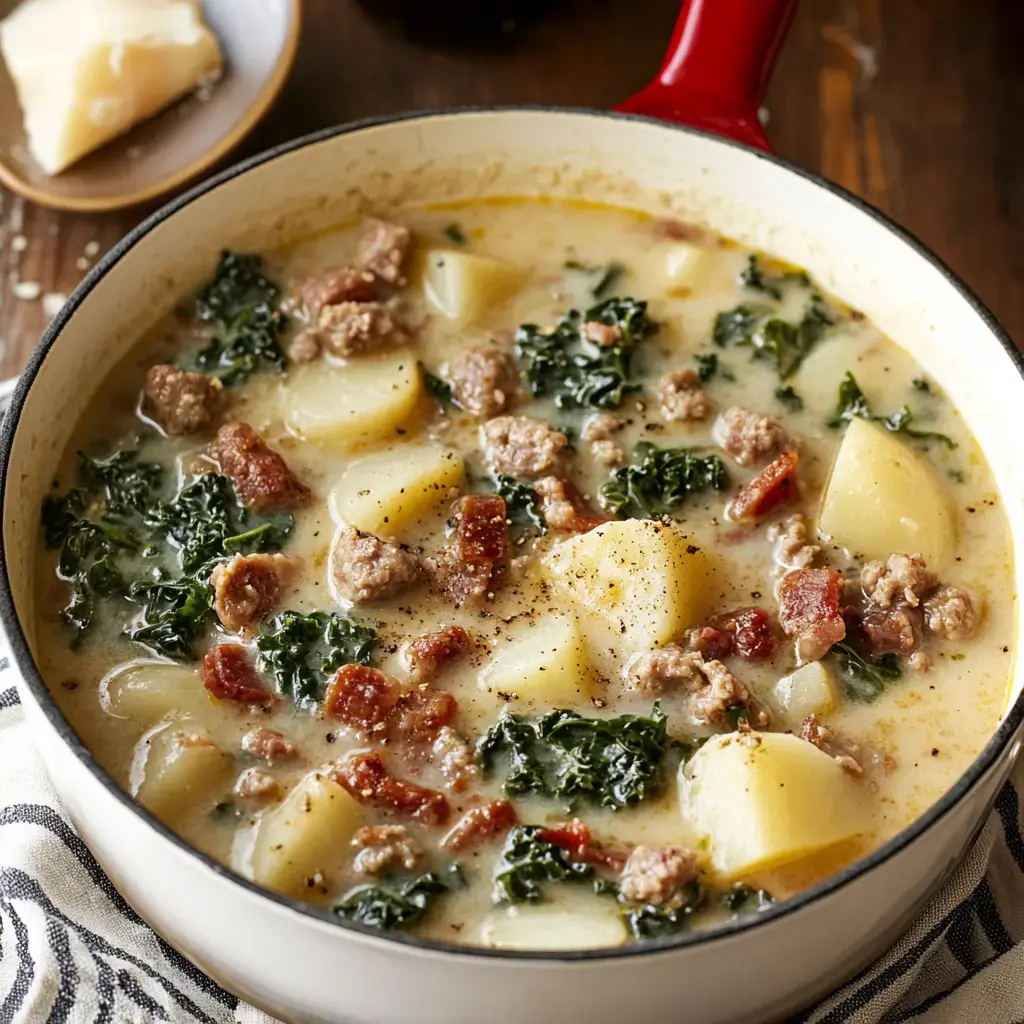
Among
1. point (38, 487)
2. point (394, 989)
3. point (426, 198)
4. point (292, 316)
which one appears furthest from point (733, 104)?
point (394, 989)

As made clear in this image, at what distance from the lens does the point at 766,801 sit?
3.54 meters

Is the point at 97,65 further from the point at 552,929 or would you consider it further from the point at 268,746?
the point at 552,929

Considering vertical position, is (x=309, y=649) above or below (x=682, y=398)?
below

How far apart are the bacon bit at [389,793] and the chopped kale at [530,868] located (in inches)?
7.8

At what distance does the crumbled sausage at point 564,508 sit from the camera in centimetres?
427

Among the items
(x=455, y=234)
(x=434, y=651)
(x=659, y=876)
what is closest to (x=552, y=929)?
(x=659, y=876)

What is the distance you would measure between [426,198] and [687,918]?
2788mm

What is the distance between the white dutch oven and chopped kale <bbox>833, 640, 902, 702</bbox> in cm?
33

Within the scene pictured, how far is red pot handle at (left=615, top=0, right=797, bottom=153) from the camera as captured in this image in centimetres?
476

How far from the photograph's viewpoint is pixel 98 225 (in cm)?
605

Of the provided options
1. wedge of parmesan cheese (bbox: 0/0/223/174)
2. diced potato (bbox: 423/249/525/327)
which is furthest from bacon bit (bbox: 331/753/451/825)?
wedge of parmesan cheese (bbox: 0/0/223/174)

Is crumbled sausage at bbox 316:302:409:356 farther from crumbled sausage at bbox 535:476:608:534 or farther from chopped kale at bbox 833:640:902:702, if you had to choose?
chopped kale at bbox 833:640:902:702

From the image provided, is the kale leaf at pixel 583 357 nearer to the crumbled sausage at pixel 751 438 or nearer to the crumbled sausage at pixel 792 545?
the crumbled sausage at pixel 751 438

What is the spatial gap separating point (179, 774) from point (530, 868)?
89cm
